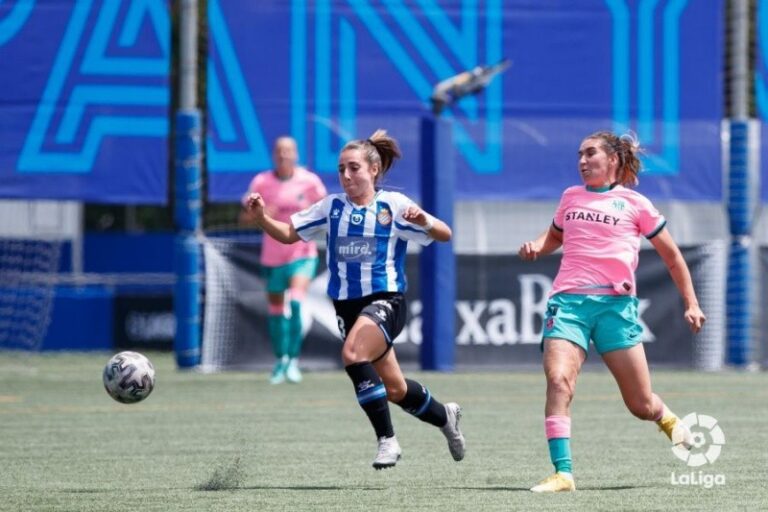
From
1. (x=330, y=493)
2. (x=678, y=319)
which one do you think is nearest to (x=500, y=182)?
(x=678, y=319)

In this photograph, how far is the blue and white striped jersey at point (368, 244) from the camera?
25.6 feet

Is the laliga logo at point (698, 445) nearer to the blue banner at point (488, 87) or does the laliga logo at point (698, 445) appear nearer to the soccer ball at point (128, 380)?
the soccer ball at point (128, 380)

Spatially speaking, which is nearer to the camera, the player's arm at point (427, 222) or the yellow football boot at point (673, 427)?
the yellow football boot at point (673, 427)

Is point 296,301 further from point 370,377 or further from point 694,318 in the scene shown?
point 694,318

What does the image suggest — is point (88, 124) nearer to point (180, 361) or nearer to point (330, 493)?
point (180, 361)

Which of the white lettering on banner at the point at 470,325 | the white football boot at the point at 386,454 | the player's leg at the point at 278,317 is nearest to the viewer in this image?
the white football boot at the point at 386,454

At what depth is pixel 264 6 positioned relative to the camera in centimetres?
1608

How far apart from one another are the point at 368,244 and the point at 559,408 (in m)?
1.44

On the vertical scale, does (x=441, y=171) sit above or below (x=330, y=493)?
above

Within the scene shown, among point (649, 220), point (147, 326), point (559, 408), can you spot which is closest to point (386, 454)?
point (559, 408)

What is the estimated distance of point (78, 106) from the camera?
15.7 metres

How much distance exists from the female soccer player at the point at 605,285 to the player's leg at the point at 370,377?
0.83 meters

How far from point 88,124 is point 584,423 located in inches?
285

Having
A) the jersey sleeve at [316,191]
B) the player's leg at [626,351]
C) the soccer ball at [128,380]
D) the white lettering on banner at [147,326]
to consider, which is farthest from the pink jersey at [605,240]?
the white lettering on banner at [147,326]
